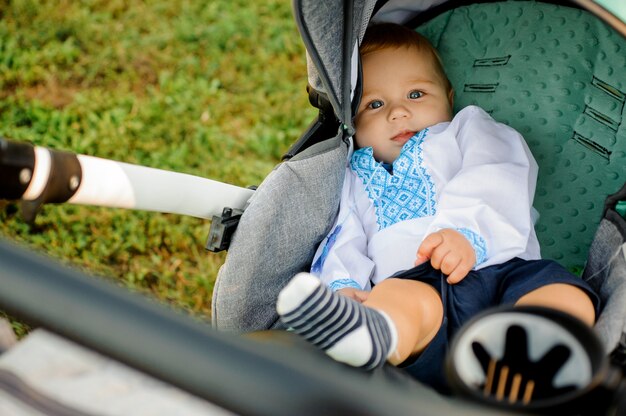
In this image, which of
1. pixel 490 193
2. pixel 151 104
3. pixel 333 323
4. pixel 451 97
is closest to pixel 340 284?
pixel 490 193

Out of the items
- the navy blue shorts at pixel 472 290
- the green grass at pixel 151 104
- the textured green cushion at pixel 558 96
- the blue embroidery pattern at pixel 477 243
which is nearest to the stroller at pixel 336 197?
the textured green cushion at pixel 558 96

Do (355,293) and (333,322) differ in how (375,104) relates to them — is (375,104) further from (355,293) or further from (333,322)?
(333,322)

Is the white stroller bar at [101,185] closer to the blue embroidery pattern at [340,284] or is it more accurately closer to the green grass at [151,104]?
the blue embroidery pattern at [340,284]

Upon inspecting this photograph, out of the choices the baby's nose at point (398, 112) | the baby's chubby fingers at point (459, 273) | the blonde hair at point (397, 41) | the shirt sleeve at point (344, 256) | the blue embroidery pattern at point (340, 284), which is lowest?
the blue embroidery pattern at point (340, 284)

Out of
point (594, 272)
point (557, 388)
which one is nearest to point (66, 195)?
point (557, 388)

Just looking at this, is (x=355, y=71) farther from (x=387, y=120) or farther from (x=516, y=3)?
(x=516, y=3)

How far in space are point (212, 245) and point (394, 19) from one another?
93 cm

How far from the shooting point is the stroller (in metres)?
0.54

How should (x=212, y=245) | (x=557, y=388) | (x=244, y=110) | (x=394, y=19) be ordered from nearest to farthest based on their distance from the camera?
(x=557, y=388)
(x=212, y=245)
(x=394, y=19)
(x=244, y=110)

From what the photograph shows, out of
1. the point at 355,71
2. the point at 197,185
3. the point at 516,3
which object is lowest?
the point at 197,185

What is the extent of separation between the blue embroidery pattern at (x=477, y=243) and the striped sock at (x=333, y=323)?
41 centimetres

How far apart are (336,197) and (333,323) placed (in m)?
0.66

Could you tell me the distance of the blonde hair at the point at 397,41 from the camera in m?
1.79

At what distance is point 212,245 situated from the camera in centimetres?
138
